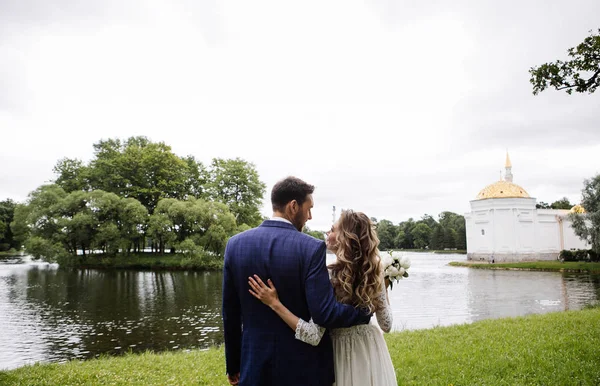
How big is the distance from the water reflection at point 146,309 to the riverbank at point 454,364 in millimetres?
3998

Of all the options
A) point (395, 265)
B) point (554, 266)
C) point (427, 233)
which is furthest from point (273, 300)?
point (427, 233)

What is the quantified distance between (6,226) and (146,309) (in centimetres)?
6425

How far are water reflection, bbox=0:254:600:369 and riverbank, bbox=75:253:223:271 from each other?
8.70m

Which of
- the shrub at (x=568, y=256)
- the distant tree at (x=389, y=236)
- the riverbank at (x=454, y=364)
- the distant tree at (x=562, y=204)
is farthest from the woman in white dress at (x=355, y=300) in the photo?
the distant tree at (x=389, y=236)

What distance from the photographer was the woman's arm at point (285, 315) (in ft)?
8.77

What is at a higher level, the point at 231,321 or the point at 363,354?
the point at 231,321

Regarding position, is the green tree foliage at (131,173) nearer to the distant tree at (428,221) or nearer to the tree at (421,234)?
the tree at (421,234)

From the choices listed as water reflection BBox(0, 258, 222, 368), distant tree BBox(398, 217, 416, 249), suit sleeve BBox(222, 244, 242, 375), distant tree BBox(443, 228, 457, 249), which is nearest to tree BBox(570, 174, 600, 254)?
water reflection BBox(0, 258, 222, 368)

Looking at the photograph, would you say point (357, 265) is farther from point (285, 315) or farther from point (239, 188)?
point (239, 188)

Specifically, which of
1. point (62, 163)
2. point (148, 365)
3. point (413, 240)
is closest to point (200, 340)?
point (148, 365)

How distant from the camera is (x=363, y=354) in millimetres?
3170

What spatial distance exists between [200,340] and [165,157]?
130 feet

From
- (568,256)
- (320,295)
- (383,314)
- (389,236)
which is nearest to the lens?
(320,295)

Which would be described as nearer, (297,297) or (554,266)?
(297,297)
